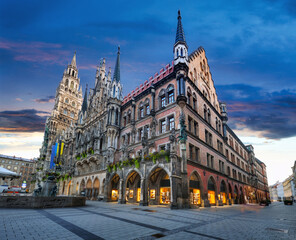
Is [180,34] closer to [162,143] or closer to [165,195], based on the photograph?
[162,143]

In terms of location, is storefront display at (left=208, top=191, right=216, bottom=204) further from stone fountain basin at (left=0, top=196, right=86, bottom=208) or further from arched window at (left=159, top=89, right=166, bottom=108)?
stone fountain basin at (left=0, top=196, right=86, bottom=208)

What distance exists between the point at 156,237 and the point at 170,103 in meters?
21.4

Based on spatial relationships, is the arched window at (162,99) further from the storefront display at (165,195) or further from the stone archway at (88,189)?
the stone archway at (88,189)

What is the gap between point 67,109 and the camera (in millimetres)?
88125

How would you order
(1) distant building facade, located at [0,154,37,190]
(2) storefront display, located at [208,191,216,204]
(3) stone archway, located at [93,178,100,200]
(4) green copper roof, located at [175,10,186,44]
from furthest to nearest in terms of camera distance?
(1) distant building facade, located at [0,154,37,190] → (3) stone archway, located at [93,178,100,200] → (4) green copper roof, located at [175,10,186,44] → (2) storefront display, located at [208,191,216,204]

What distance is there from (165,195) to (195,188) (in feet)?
13.8

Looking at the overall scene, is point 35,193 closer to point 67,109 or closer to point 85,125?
point 85,125

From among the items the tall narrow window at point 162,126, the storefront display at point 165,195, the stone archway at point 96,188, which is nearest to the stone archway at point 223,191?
the storefront display at point 165,195

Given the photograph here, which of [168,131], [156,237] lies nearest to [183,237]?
[156,237]

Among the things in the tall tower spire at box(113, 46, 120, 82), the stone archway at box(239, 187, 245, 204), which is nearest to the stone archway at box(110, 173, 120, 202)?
the tall tower spire at box(113, 46, 120, 82)

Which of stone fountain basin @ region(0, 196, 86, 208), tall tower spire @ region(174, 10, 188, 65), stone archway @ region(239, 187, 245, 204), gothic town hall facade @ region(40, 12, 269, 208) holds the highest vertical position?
tall tower spire @ region(174, 10, 188, 65)

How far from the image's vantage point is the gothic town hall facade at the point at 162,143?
934 inches

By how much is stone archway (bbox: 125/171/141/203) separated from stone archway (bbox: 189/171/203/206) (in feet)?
28.7

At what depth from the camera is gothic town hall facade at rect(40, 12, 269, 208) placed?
2373 cm
